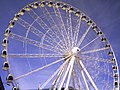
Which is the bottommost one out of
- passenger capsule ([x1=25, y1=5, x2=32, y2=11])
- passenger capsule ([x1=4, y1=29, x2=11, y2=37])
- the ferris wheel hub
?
the ferris wheel hub

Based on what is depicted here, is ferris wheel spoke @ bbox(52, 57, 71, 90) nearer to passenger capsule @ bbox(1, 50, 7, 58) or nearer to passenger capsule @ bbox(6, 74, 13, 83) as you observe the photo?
passenger capsule @ bbox(6, 74, 13, 83)

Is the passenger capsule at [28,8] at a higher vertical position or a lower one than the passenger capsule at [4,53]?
higher

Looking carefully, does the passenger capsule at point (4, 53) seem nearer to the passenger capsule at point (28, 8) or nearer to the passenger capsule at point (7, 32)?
the passenger capsule at point (7, 32)

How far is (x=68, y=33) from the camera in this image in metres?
30.5

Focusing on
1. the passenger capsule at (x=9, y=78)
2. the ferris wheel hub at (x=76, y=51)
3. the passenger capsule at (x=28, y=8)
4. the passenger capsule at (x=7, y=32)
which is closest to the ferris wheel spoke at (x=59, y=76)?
the ferris wheel hub at (x=76, y=51)

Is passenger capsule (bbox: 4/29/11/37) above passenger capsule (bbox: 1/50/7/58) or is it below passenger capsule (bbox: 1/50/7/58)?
above

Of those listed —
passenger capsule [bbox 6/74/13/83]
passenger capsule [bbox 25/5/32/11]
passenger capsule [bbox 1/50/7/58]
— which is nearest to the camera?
passenger capsule [bbox 6/74/13/83]

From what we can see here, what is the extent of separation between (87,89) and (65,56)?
450cm

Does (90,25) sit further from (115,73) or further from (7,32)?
(7,32)

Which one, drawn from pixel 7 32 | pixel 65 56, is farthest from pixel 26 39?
pixel 65 56

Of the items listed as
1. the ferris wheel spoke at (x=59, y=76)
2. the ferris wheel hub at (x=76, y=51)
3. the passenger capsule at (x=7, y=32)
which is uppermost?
the passenger capsule at (x=7, y=32)

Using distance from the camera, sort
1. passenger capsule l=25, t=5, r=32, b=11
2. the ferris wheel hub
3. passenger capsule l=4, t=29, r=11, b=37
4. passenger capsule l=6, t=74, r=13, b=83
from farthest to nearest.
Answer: passenger capsule l=25, t=5, r=32, b=11 → the ferris wheel hub → passenger capsule l=4, t=29, r=11, b=37 → passenger capsule l=6, t=74, r=13, b=83

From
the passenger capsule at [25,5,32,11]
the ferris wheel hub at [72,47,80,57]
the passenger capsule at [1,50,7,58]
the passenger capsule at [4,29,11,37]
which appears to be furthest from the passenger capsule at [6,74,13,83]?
the passenger capsule at [25,5,32,11]

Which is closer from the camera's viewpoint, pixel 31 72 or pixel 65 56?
pixel 31 72
